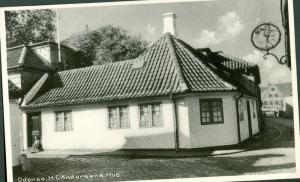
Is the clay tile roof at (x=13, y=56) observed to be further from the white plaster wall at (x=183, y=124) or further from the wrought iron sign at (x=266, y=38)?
the wrought iron sign at (x=266, y=38)

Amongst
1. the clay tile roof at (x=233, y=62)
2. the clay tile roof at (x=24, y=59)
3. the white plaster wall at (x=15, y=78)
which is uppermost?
the clay tile roof at (x=24, y=59)

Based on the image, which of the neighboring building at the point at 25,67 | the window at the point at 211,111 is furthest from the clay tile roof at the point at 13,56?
the window at the point at 211,111

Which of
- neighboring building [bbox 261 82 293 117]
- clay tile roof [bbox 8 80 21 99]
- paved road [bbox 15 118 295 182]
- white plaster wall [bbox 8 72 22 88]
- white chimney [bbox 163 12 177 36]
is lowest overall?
paved road [bbox 15 118 295 182]

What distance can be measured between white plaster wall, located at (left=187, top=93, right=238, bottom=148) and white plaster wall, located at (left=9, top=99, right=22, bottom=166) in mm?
2260

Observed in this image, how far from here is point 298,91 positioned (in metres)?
6.97

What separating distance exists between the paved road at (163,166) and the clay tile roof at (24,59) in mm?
1257

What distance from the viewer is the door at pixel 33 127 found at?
6.93 meters

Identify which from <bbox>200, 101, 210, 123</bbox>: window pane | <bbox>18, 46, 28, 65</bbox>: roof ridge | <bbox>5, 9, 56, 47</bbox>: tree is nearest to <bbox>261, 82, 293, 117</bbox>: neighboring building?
<bbox>200, 101, 210, 123</bbox>: window pane

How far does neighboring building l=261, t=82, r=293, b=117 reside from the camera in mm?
6973

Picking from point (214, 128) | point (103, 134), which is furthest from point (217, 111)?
point (103, 134)

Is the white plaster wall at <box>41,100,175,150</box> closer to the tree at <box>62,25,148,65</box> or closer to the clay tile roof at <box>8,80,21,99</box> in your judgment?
the clay tile roof at <box>8,80,21,99</box>

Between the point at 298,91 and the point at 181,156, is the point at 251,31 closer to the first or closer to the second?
the point at 298,91

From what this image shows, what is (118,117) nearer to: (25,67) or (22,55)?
(25,67)

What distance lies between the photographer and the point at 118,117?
702cm
